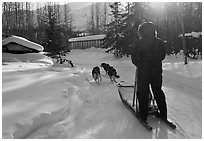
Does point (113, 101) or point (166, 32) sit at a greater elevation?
point (166, 32)

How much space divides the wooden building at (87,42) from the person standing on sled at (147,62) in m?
39.1

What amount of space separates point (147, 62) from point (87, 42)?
42967mm

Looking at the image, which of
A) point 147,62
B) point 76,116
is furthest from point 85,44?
point 147,62

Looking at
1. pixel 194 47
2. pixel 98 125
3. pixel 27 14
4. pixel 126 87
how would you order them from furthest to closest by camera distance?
pixel 27 14
pixel 194 47
pixel 126 87
pixel 98 125

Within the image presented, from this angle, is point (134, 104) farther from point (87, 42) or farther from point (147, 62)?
point (87, 42)

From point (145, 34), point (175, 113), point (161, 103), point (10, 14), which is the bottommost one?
point (175, 113)

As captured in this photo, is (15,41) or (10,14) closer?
(15,41)

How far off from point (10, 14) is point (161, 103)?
54.5 metres

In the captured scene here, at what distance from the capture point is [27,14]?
191 feet

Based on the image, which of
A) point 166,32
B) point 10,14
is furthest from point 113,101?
point 10,14

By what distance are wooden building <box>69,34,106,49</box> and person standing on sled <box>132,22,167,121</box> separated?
3911 centimetres

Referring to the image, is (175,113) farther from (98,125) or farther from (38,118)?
(38,118)

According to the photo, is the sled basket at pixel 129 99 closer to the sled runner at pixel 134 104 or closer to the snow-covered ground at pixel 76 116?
the sled runner at pixel 134 104

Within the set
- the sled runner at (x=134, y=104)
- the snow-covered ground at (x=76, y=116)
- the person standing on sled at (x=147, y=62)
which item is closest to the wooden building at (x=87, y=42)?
the sled runner at (x=134, y=104)
